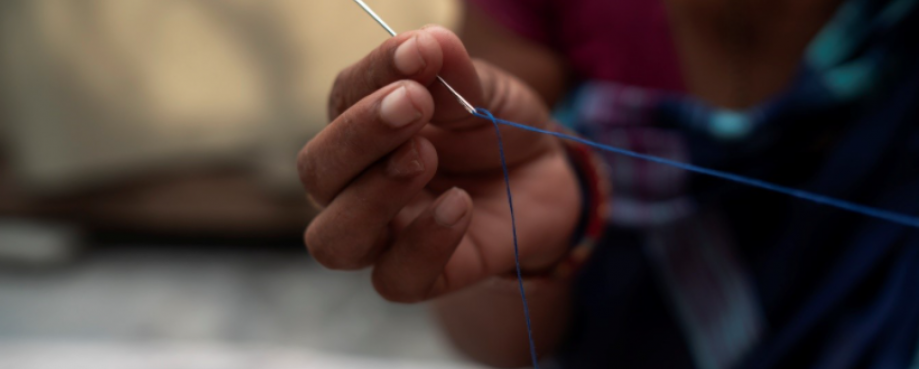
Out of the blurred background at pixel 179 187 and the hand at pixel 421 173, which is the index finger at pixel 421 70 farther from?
the blurred background at pixel 179 187

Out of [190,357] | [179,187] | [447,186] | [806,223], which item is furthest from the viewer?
[179,187]

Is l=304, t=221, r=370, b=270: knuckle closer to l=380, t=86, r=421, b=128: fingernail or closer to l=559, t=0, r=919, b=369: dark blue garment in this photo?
l=380, t=86, r=421, b=128: fingernail

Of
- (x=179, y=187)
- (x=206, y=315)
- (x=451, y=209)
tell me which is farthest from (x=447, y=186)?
(x=179, y=187)

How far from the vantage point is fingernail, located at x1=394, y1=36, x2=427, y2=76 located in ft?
0.95

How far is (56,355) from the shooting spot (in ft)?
2.74

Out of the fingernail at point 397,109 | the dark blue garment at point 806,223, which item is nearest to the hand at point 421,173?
the fingernail at point 397,109

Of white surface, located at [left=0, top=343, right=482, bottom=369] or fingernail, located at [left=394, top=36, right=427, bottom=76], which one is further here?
white surface, located at [left=0, top=343, right=482, bottom=369]

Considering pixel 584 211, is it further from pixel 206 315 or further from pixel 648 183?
pixel 206 315

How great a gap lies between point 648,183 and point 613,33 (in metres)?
0.16

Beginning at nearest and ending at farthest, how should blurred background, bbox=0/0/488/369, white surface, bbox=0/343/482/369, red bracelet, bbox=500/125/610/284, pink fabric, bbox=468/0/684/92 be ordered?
red bracelet, bbox=500/125/610/284, pink fabric, bbox=468/0/684/92, white surface, bbox=0/343/482/369, blurred background, bbox=0/0/488/369

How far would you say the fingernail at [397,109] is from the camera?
279mm

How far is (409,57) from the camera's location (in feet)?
0.95

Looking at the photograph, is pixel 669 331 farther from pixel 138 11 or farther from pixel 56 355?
pixel 138 11

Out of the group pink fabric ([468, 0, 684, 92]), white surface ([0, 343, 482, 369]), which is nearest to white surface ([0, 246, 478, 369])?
white surface ([0, 343, 482, 369])
